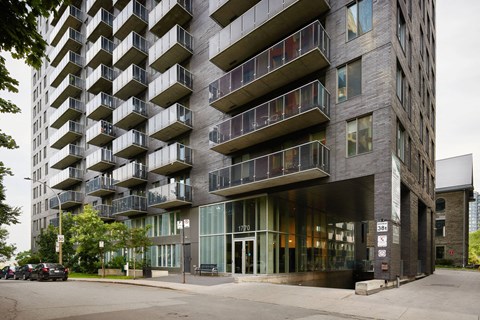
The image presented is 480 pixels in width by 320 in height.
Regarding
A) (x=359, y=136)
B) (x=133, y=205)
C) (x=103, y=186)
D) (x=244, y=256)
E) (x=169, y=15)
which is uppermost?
(x=169, y=15)

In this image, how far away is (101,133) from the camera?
3816cm

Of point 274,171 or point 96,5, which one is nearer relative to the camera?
point 274,171

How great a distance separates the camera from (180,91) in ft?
94.4

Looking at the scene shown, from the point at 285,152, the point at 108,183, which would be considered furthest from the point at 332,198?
the point at 108,183

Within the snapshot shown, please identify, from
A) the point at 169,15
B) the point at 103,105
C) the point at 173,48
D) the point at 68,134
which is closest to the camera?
the point at 173,48

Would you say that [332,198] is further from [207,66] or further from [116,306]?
[116,306]

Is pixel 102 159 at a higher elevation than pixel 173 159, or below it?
higher

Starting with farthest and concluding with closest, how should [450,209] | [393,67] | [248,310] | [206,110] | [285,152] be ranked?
[450,209] → [206,110] → [285,152] → [393,67] → [248,310]

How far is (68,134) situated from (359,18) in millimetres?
39555

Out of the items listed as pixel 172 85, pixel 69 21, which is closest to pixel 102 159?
pixel 172 85

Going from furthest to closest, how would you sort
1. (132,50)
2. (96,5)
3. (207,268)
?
(96,5) → (132,50) → (207,268)

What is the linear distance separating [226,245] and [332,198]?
7.76 metres

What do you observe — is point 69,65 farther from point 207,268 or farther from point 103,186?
point 207,268

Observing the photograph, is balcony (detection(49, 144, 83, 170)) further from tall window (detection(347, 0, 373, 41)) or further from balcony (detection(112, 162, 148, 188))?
tall window (detection(347, 0, 373, 41))
